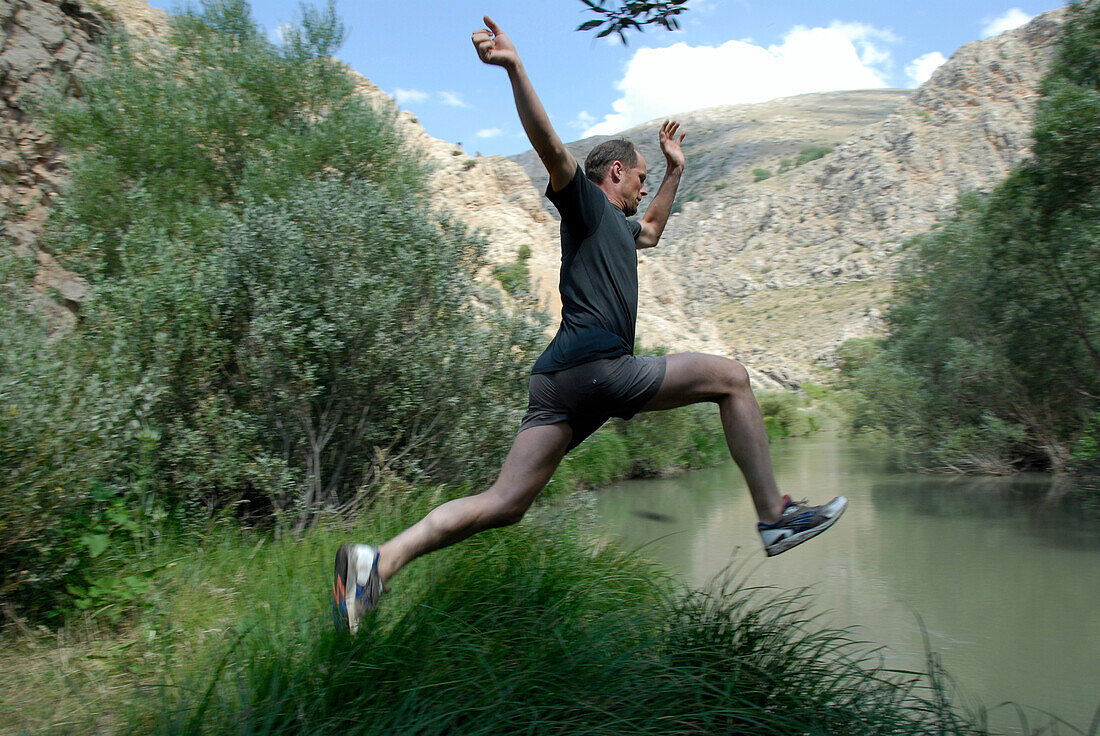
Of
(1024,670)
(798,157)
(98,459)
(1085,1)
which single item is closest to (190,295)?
(98,459)

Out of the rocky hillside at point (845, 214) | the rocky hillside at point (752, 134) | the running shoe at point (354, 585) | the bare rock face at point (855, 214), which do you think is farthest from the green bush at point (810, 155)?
the running shoe at point (354, 585)

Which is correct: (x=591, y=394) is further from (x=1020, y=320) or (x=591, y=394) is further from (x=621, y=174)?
(x=1020, y=320)

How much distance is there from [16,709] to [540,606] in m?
2.07

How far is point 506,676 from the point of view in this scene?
259cm

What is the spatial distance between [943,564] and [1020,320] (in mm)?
6210

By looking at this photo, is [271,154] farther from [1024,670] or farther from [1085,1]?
[1085,1]

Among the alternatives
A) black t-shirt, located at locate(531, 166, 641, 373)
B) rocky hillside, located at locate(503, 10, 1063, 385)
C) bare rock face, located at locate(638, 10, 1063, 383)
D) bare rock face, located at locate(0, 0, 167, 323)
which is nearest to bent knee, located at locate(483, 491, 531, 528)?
black t-shirt, located at locate(531, 166, 641, 373)

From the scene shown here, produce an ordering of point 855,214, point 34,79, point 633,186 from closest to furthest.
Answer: point 633,186 < point 34,79 < point 855,214

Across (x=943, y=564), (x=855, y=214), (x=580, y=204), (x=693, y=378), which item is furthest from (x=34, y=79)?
(x=855, y=214)

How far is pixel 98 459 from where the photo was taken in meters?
4.14

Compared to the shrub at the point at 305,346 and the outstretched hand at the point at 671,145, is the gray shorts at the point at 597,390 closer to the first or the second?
the outstretched hand at the point at 671,145

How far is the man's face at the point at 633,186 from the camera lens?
3289 millimetres

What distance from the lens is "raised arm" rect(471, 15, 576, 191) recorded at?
2664 millimetres

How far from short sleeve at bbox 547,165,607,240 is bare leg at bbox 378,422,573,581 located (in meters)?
0.77
